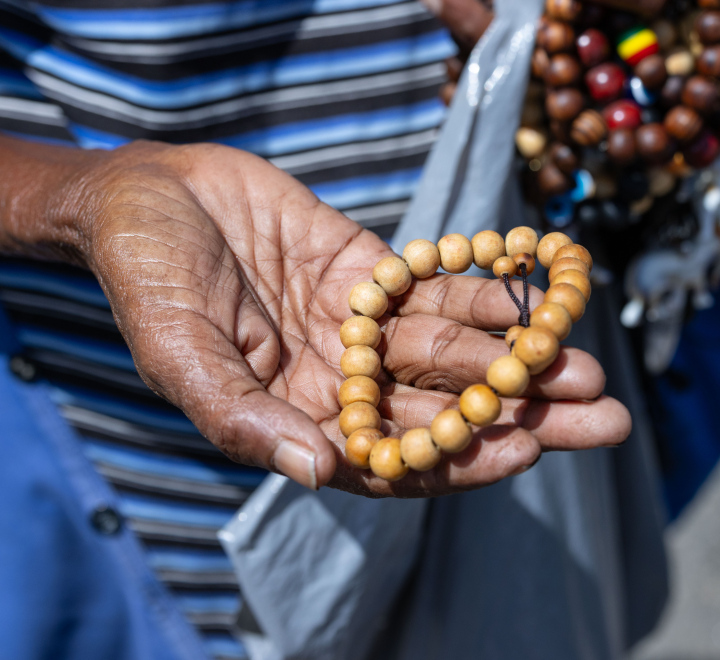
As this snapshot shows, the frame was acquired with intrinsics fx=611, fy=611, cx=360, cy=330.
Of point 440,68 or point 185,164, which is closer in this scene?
point 185,164

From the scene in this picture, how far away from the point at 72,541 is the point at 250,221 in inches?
32.0

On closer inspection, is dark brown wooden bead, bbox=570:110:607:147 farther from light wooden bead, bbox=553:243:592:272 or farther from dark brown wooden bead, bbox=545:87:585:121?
light wooden bead, bbox=553:243:592:272

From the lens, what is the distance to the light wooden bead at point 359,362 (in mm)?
858

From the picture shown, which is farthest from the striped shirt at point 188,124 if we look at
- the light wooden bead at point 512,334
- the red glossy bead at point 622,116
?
the light wooden bead at point 512,334

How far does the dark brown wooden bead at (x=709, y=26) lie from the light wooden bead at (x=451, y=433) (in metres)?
0.91

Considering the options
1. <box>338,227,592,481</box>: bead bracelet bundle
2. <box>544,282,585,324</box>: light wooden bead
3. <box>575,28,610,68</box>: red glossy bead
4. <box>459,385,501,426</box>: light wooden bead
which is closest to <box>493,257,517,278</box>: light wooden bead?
<box>338,227,592,481</box>: bead bracelet bundle

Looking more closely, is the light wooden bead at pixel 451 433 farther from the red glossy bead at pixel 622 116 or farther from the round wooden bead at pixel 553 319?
the red glossy bead at pixel 622 116

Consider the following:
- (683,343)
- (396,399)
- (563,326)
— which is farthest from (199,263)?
(683,343)

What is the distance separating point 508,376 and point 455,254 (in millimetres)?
295

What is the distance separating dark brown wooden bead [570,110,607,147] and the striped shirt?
0.36 m

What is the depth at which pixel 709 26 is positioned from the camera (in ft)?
3.63

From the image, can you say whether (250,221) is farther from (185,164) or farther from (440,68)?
(440,68)

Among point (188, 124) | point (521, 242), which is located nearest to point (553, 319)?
point (521, 242)

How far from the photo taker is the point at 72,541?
129 cm
